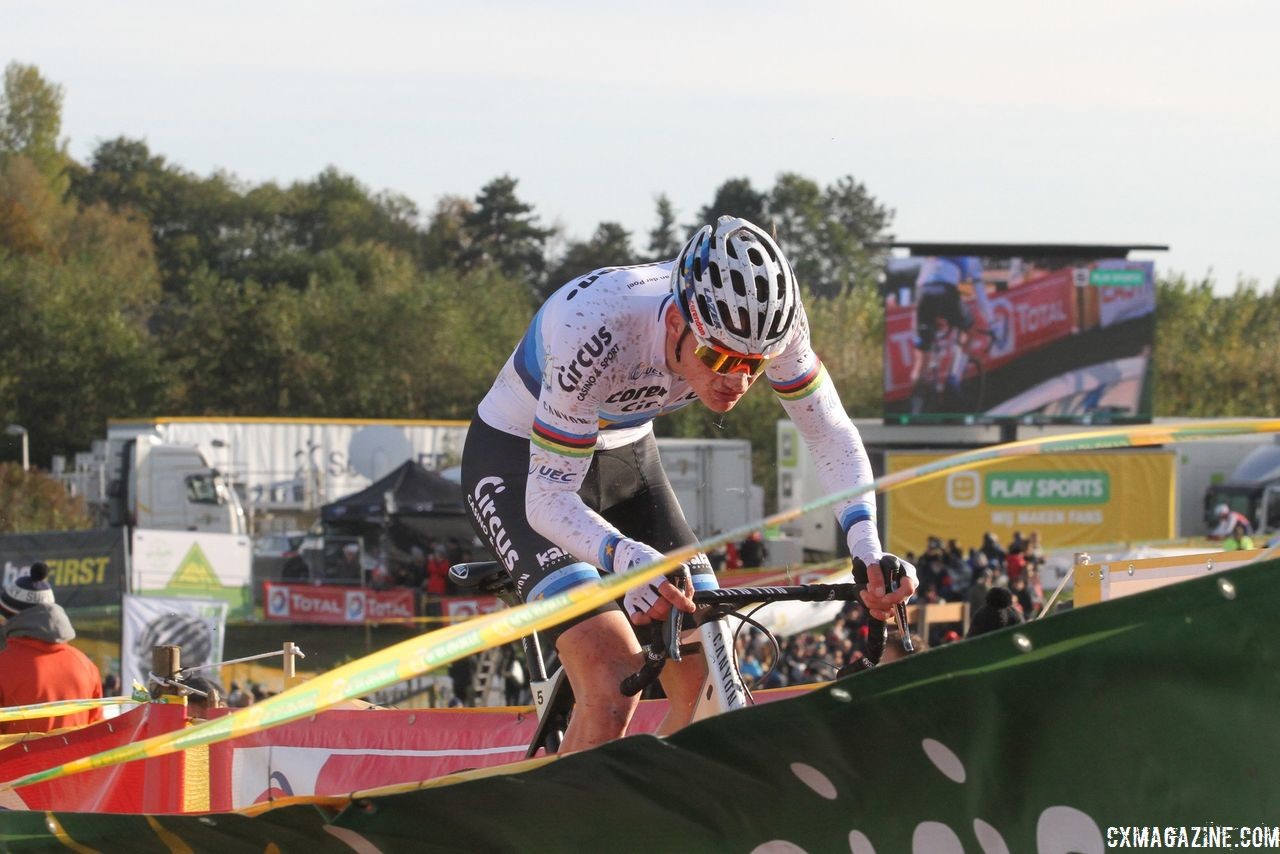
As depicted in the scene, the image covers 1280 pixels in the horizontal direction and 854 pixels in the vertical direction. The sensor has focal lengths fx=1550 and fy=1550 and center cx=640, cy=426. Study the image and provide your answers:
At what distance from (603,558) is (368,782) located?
8.43ft

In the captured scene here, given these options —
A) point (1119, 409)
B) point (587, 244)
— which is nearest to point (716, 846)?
point (1119, 409)

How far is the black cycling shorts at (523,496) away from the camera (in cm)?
481

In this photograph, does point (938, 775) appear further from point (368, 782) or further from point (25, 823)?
point (368, 782)

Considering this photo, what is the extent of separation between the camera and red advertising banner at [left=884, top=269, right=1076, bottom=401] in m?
39.2

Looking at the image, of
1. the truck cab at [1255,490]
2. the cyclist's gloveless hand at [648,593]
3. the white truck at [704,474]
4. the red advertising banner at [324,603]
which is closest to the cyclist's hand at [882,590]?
the cyclist's gloveless hand at [648,593]

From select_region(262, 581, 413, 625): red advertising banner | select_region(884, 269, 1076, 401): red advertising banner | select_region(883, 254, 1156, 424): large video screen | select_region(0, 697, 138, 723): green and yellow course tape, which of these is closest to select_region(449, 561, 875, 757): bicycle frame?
select_region(0, 697, 138, 723): green and yellow course tape

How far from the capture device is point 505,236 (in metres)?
101

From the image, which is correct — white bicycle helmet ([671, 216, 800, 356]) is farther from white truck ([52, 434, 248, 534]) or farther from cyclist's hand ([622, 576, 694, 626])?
white truck ([52, 434, 248, 534])

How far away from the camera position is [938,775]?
2551mm

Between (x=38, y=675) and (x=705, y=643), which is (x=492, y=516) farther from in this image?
(x=38, y=675)

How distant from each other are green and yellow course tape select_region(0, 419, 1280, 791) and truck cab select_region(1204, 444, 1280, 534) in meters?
34.7

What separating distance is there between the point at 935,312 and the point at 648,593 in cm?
3620

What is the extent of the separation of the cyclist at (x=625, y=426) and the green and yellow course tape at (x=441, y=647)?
2.86 feet

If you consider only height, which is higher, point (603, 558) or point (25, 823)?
point (603, 558)
